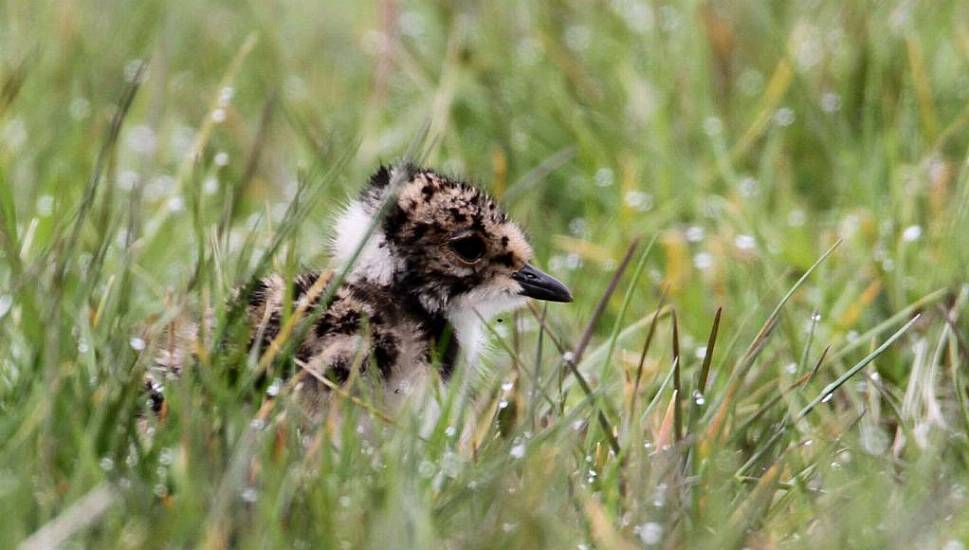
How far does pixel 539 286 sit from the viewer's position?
3.78m

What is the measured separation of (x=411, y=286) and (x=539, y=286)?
0.35m

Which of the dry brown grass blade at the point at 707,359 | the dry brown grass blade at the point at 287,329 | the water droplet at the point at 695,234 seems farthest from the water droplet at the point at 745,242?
the dry brown grass blade at the point at 287,329

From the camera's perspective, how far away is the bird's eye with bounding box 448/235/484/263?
3643 millimetres

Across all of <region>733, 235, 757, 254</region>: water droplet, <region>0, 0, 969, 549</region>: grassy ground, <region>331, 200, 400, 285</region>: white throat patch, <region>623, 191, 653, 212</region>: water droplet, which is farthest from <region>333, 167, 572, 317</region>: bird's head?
<region>623, 191, 653, 212</region>: water droplet

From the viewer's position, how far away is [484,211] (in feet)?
12.1

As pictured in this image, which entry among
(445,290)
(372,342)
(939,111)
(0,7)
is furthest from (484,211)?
(0,7)

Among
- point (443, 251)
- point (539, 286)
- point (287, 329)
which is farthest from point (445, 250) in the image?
point (287, 329)

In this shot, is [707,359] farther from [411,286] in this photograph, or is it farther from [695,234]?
[695,234]

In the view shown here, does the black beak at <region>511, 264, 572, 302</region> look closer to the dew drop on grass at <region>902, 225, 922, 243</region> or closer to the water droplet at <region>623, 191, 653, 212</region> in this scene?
the dew drop on grass at <region>902, 225, 922, 243</region>

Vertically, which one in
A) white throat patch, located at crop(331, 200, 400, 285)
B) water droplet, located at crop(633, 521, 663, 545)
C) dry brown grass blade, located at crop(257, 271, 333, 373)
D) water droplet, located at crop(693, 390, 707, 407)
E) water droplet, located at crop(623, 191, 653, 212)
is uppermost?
water droplet, located at crop(623, 191, 653, 212)

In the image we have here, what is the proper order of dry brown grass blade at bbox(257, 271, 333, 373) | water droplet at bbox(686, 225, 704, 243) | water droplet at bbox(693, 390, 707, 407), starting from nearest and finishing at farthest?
dry brown grass blade at bbox(257, 271, 333, 373)
water droplet at bbox(693, 390, 707, 407)
water droplet at bbox(686, 225, 704, 243)

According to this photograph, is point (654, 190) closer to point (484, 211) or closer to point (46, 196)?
point (484, 211)

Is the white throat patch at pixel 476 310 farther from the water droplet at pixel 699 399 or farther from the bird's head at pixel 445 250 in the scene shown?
the water droplet at pixel 699 399

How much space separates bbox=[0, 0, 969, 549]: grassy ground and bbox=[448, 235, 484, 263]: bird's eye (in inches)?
9.5
